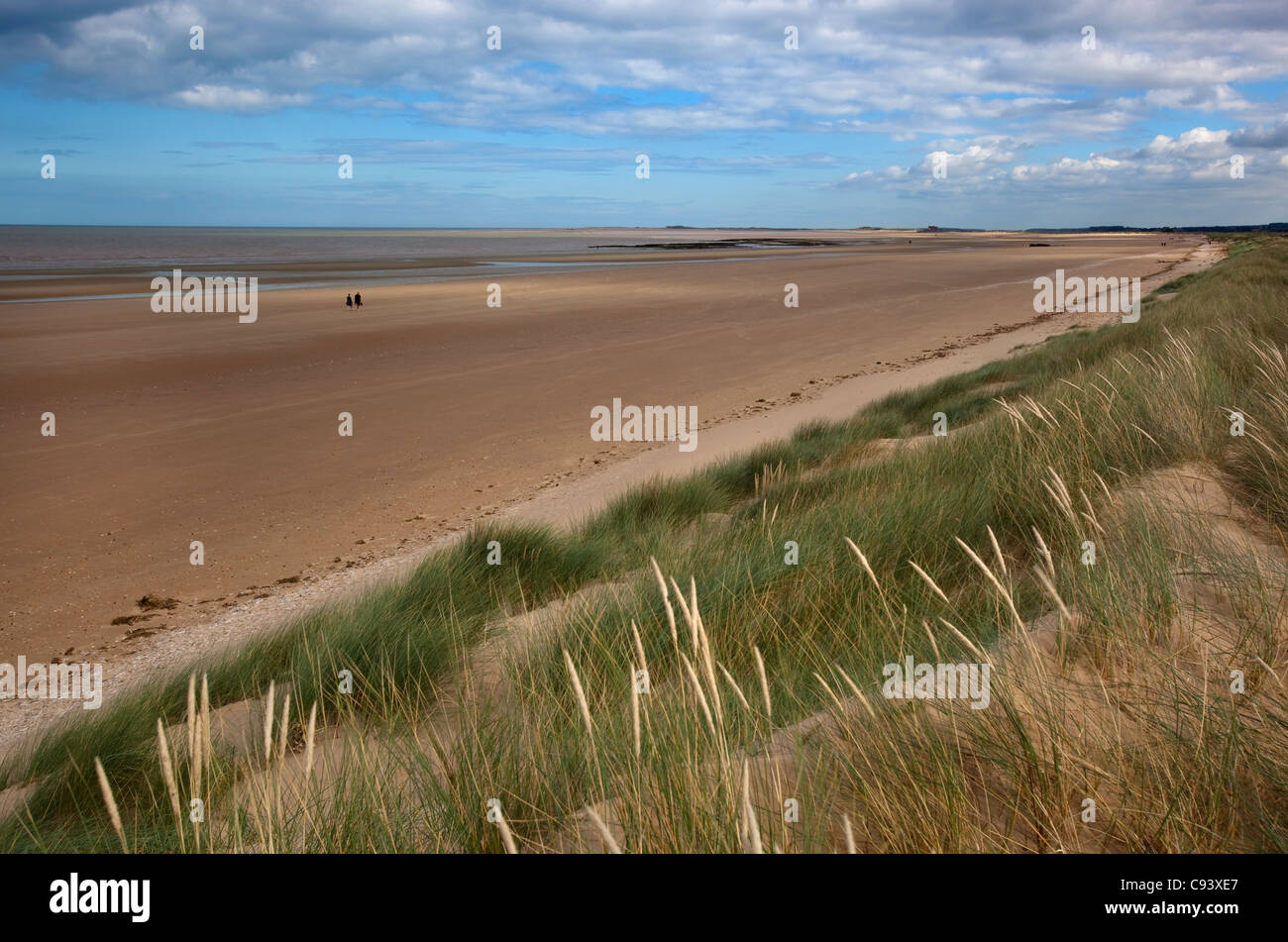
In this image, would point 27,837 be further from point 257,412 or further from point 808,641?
point 257,412

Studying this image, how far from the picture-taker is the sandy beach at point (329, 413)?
23.9 ft

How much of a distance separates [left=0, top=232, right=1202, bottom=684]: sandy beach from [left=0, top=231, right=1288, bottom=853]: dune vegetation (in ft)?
9.32

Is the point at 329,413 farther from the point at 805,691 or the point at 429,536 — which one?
the point at 805,691

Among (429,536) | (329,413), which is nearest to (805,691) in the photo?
(429,536)

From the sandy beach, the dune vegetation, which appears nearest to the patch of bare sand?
the sandy beach

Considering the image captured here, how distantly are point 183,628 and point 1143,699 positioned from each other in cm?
612

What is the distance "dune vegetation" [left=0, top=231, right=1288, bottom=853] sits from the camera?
6.35ft

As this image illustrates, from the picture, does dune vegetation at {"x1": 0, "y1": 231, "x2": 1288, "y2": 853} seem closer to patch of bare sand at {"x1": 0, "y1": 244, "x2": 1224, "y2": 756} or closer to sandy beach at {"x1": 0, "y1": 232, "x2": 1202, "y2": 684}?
patch of bare sand at {"x1": 0, "y1": 244, "x2": 1224, "y2": 756}

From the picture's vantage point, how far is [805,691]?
2857 mm

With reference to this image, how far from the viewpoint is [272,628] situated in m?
5.15

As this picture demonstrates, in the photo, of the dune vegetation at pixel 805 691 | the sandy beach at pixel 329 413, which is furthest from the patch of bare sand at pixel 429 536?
the dune vegetation at pixel 805 691

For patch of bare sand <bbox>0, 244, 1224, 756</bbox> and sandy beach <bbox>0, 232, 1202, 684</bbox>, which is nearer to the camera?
patch of bare sand <bbox>0, 244, 1224, 756</bbox>

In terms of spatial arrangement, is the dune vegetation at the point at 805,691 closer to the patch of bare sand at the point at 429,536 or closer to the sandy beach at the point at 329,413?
the patch of bare sand at the point at 429,536

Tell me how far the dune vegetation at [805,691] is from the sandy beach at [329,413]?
284cm
